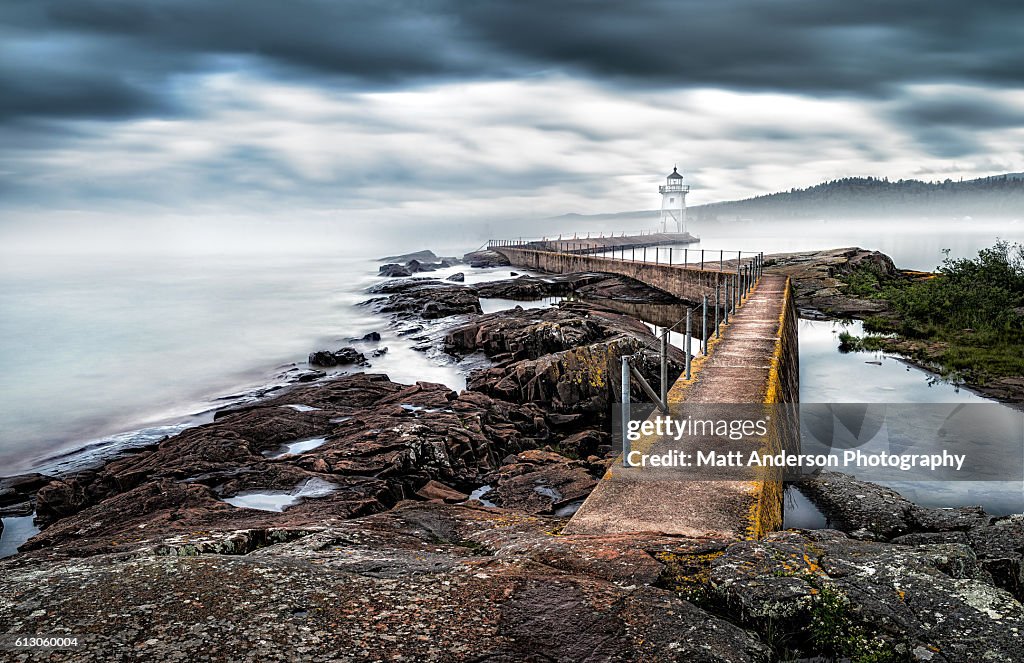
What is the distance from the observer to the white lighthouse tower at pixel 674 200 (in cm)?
11356

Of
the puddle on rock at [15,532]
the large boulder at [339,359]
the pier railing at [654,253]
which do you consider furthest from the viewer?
the pier railing at [654,253]

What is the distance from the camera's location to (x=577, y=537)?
4.66 m

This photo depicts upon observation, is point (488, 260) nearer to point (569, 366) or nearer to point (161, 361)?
point (161, 361)

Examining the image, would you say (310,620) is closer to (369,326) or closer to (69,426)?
(69,426)

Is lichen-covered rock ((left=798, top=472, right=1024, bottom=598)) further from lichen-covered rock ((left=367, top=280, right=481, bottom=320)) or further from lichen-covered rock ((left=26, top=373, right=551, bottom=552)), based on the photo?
lichen-covered rock ((left=367, top=280, right=481, bottom=320))

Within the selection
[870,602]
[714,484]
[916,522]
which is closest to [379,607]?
[870,602]

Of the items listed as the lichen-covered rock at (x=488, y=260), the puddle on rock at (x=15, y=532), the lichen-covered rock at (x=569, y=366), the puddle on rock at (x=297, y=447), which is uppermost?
the lichen-covered rock at (x=488, y=260)

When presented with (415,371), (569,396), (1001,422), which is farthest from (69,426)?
(1001,422)

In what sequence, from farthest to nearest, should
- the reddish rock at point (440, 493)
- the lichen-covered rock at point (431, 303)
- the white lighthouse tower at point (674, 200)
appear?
1. the white lighthouse tower at point (674, 200)
2. the lichen-covered rock at point (431, 303)
3. the reddish rock at point (440, 493)

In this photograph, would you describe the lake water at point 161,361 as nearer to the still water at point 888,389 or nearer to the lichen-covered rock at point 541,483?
the still water at point 888,389

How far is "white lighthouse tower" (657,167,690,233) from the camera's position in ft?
373

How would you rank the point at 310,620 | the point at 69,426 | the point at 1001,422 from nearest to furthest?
the point at 310,620, the point at 1001,422, the point at 69,426

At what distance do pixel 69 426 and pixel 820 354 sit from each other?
2137cm

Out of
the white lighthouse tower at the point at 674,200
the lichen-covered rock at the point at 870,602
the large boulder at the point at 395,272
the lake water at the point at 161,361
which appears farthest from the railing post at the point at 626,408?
the white lighthouse tower at the point at 674,200
